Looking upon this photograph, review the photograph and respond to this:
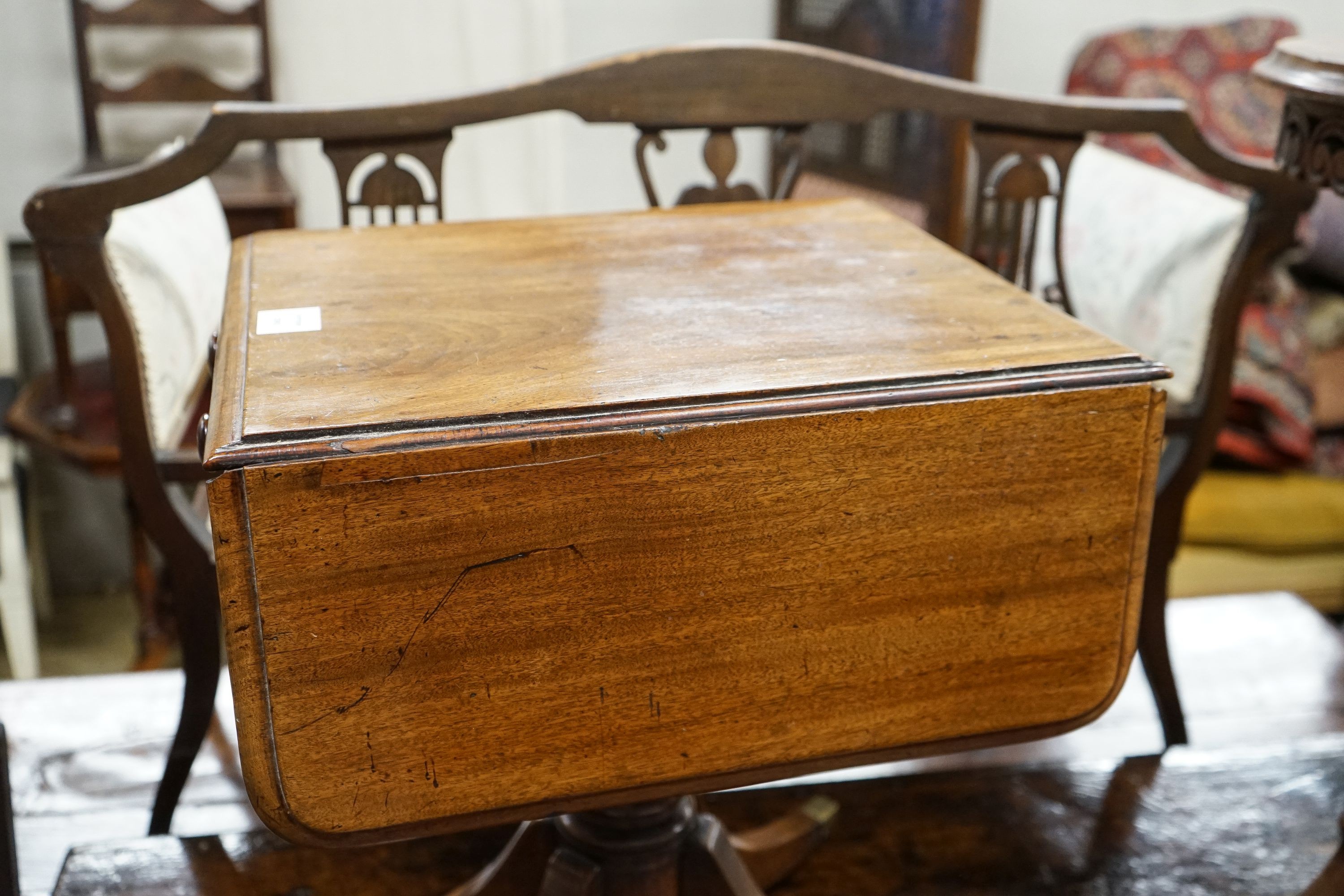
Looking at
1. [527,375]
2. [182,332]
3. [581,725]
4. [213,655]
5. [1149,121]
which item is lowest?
[213,655]

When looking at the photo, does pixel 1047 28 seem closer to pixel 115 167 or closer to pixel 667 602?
pixel 115 167

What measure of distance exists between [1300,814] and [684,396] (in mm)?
931

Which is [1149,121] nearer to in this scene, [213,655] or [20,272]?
[213,655]

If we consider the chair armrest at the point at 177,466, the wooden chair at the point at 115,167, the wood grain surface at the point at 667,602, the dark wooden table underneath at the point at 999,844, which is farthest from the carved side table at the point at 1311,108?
the wooden chair at the point at 115,167

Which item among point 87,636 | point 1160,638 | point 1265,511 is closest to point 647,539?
point 1160,638

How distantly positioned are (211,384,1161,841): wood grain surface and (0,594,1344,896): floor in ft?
1.51

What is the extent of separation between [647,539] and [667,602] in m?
0.05

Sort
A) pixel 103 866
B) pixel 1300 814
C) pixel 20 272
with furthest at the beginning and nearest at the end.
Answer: pixel 20 272, pixel 1300 814, pixel 103 866

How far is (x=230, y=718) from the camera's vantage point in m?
1.49

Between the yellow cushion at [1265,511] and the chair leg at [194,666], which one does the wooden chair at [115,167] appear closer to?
the chair leg at [194,666]

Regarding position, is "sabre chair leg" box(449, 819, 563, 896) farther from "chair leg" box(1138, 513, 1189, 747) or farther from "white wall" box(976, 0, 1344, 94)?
"white wall" box(976, 0, 1344, 94)

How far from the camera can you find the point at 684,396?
0.82 metres

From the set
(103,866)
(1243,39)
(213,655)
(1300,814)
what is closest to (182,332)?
(213,655)

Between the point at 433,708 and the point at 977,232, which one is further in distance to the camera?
the point at 977,232
